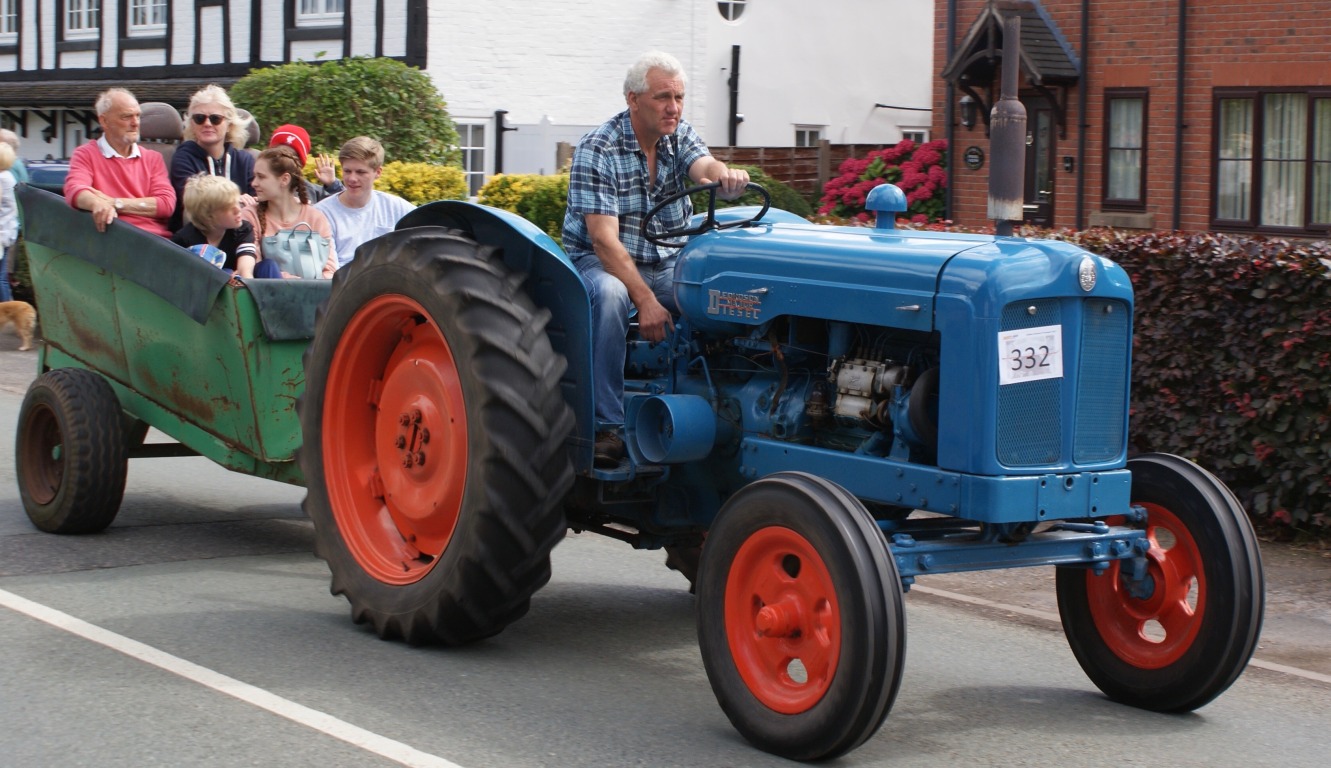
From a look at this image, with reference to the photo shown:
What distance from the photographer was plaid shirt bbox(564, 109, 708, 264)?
6.20m

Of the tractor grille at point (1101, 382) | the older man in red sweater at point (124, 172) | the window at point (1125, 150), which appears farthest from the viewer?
the window at point (1125, 150)

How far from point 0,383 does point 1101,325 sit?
35.7 feet

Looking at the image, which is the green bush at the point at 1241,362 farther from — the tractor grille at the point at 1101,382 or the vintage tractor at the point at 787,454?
the tractor grille at the point at 1101,382

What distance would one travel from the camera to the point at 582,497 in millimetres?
6117

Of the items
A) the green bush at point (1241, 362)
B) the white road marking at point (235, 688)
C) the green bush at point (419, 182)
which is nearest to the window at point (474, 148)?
the green bush at point (419, 182)

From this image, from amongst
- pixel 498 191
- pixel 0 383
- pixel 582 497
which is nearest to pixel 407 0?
pixel 498 191

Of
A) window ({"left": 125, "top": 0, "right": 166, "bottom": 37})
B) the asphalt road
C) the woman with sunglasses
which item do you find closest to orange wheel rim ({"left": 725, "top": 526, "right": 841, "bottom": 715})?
the asphalt road

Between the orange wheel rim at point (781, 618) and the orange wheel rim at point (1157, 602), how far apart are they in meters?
1.26

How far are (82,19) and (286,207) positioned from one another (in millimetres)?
22247

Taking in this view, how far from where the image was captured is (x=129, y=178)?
8.26 m

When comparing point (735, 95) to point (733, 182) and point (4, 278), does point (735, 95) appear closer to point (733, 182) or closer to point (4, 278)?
point (4, 278)

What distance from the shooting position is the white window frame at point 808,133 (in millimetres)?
29186

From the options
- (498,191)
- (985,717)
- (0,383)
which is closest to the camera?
(985,717)

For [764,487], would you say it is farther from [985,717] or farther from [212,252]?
[212,252]
